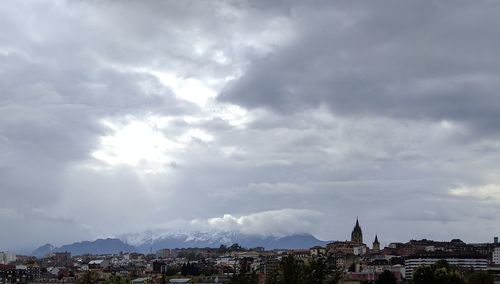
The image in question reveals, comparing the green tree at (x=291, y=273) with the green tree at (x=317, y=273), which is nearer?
the green tree at (x=317, y=273)

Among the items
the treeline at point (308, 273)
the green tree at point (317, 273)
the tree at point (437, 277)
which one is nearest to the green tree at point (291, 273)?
the treeline at point (308, 273)

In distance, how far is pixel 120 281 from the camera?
4176 inches

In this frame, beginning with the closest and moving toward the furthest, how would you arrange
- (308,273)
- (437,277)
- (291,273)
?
(308,273), (291,273), (437,277)

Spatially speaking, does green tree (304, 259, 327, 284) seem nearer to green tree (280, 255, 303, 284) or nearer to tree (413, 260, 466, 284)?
green tree (280, 255, 303, 284)

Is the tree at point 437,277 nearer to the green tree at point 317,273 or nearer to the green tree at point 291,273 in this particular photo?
the green tree at point 291,273

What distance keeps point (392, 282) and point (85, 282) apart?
4871 centimetres

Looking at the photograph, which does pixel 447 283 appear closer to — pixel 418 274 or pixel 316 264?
pixel 418 274

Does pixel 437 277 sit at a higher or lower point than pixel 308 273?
lower

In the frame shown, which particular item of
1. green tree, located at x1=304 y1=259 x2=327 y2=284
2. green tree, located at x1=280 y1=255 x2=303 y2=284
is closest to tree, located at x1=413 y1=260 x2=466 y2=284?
green tree, located at x1=280 y1=255 x2=303 y2=284

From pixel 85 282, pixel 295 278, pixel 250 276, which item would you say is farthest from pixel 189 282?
pixel 295 278

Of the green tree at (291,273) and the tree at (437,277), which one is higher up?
the green tree at (291,273)

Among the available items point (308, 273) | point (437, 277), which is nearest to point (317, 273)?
point (308, 273)

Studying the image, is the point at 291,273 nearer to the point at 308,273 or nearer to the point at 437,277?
the point at 308,273

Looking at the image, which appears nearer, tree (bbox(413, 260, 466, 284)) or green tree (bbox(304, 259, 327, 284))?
green tree (bbox(304, 259, 327, 284))
